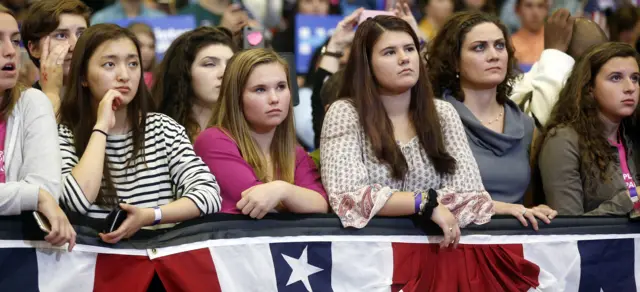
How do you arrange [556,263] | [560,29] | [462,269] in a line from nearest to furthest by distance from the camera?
1. [462,269]
2. [556,263]
3. [560,29]

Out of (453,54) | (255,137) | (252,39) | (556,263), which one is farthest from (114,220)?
(453,54)

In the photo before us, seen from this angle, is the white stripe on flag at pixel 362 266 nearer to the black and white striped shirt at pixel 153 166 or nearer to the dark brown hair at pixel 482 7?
the black and white striped shirt at pixel 153 166

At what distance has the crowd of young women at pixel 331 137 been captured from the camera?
3268mm

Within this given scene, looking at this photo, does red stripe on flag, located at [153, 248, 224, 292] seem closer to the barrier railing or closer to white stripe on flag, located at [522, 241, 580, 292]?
the barrier railing

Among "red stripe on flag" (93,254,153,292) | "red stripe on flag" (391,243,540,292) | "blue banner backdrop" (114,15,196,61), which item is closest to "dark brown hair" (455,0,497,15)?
"blue banner backdrop" (114,15,196,61)

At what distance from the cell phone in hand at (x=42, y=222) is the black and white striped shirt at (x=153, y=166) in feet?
1.32

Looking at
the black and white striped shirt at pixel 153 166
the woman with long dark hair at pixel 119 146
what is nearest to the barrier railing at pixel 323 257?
the woman with long dark hair at pixel 119 146

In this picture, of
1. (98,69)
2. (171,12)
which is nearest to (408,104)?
(98,69)

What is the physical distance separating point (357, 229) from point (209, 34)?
63.6 inches

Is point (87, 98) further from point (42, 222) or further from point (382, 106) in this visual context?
point (382, 106)

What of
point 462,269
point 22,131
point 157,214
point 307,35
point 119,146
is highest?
point 22,131

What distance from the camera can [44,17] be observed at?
4305 millimetres

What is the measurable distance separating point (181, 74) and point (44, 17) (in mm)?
682

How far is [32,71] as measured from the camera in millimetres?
5684
